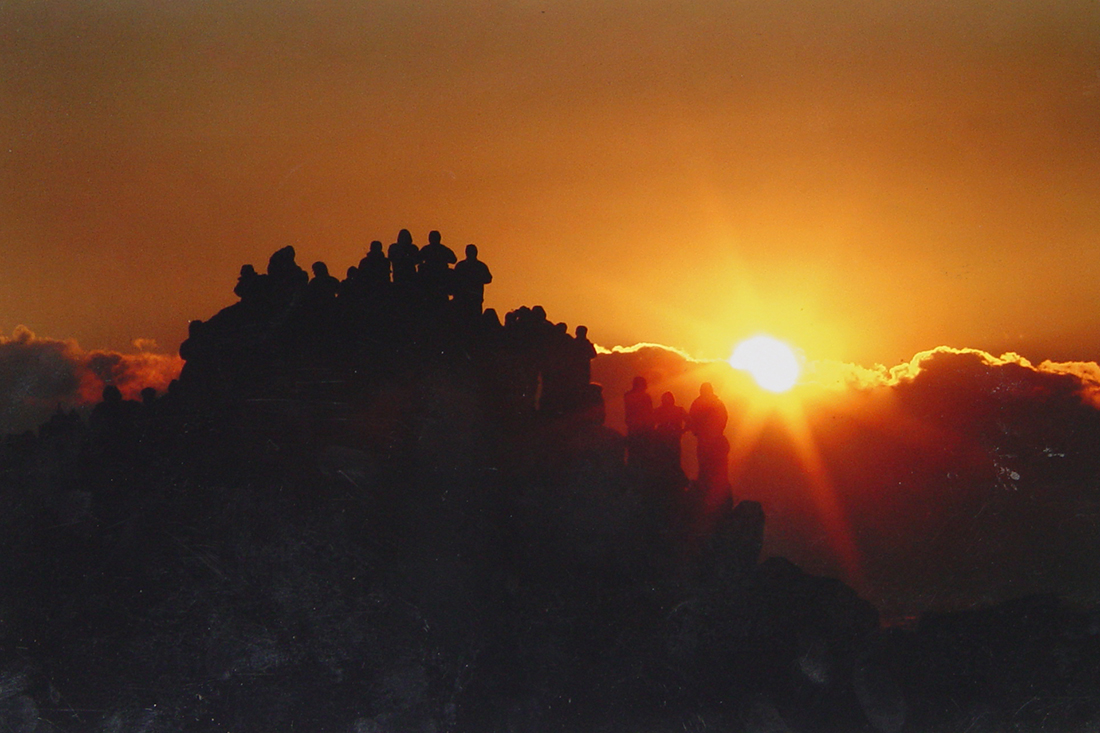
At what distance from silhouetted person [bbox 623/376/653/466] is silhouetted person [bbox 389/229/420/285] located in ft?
18.2

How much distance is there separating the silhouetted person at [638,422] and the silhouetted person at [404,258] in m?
5.54

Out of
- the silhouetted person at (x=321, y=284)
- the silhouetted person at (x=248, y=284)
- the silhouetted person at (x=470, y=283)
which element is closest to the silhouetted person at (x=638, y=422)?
the silhouetted person at (x=470, y=283)

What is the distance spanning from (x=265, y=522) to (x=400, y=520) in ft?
9.14

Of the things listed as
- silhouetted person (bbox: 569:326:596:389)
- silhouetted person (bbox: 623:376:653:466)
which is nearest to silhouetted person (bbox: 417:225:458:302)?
silhouetted person (bbox: 569:326:596:389)

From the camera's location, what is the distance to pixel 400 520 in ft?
69.1

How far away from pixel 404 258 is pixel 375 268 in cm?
68

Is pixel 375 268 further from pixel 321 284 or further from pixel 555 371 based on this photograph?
pixel 555 371

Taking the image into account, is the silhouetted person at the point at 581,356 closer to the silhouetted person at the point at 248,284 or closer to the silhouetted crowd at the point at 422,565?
the silhouetted crowd at the point at 422,565

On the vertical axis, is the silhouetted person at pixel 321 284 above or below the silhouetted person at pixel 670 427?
above

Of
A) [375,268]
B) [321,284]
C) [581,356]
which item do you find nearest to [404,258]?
[375,268]

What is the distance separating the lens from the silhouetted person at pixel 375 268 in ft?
71.0

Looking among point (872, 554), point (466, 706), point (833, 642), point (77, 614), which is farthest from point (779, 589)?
point (77, 614)

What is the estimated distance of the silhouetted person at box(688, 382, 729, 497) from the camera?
22.0 metres

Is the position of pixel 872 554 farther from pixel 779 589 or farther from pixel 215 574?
pixel 215 574
